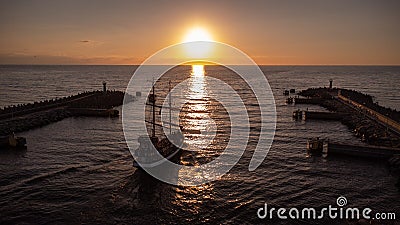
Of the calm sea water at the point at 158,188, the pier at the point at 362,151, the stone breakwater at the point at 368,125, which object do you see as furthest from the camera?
the stone breakwater at the point at 368,125

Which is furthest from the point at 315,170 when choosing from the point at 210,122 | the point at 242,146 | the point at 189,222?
the point at 210,122

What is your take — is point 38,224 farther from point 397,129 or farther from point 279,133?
point 397,129

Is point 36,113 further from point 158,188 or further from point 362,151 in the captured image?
point 362,151

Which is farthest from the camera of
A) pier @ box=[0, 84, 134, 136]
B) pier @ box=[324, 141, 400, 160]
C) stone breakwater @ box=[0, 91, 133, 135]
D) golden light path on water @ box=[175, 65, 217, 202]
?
pier @ box=[0, 84, 134, 136]

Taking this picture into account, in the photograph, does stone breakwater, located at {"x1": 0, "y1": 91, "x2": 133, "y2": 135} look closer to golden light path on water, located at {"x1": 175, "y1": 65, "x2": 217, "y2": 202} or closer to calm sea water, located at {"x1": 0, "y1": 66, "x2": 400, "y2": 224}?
calm sea water, located at {"x1": 0, "y1": 66, "x2": 400, "y2": 224}

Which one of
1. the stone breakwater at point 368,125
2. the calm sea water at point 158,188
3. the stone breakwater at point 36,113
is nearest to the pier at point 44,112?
the stone breakwater at point 36,113

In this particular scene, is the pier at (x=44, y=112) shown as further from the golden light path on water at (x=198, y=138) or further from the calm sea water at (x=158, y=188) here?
the golden light path on water at (x=198, y=138)

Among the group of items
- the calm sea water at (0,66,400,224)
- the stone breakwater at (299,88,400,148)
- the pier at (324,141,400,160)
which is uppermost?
the stone breakwater at (299,88,400,148)

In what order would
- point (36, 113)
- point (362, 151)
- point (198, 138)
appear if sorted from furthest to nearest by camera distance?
point (36, 113) → point (198, 138) → point (362, 151)

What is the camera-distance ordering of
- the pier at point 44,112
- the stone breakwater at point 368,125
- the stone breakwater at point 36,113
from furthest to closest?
1. the pier at point 44,112
2. the stone breakwater at point 36,113
3. the stone breakwater at point 368,125

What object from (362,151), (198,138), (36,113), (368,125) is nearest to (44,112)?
(36,113)

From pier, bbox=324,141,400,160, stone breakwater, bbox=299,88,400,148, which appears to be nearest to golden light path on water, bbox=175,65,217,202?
pier, bbox=324,141,400,160

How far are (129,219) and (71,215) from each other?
171 inches

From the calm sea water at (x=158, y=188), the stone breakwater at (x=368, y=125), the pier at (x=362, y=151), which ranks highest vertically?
the stone breakwater at (x=368, y=125)
